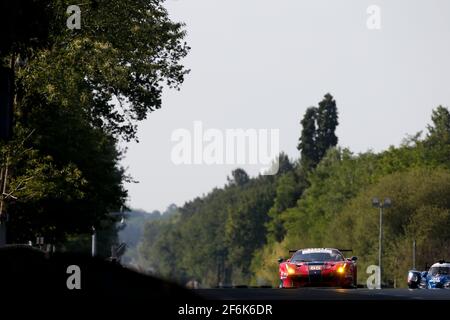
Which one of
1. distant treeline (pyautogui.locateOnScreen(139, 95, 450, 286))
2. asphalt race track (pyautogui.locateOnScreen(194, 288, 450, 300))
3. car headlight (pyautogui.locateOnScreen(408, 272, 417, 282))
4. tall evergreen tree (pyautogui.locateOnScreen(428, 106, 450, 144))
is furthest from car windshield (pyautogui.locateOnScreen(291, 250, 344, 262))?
tall evergreen tree (pyautogui.locateOnScreen(428, 106, 450, 144))

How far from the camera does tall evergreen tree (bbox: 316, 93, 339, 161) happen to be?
646ft

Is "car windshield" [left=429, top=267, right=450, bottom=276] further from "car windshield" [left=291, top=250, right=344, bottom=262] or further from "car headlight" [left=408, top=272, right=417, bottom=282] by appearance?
"car windshield" [left=291, top=250, right=344, bottom=262]

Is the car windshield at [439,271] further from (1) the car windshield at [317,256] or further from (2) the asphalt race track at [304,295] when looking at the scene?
(2) the asphalt race track at [304,295]

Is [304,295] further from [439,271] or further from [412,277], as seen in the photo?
[412,277]

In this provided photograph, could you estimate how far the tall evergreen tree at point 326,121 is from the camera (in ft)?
646

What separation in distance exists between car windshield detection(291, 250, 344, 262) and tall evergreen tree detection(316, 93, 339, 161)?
518 ft

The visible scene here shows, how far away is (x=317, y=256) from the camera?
3900 centimetres

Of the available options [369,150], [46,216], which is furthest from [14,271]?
[369,150]

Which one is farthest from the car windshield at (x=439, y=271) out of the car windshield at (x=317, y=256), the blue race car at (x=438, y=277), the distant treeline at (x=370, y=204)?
the distant treeline at (x=370, y=204)
